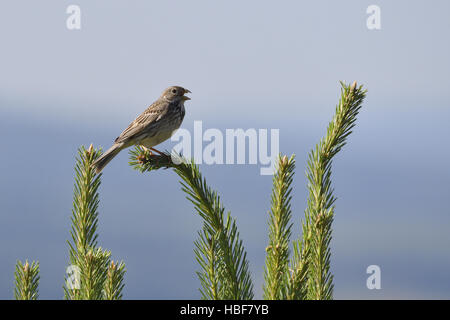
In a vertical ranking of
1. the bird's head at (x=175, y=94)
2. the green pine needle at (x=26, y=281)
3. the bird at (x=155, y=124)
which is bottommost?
the green pine needle at (x=26, y=281)

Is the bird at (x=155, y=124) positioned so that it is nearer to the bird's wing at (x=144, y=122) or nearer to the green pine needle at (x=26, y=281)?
the bird's wing at (x=144, y=122)

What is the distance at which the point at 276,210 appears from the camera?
3869mm

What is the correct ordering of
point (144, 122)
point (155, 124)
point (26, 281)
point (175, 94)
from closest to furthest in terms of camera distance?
point (26, 281) < point (144, 122) < point (155, 124) < point (175, 94)

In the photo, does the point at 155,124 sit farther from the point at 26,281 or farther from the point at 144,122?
the point at 26,281

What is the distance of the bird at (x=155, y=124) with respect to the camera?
8.56 m

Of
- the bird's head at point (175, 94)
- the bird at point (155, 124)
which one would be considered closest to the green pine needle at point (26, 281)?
the bird at point (155, 124)

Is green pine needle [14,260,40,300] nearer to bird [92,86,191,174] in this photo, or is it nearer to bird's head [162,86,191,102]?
bird [92,86,191,174]

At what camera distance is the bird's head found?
10.1 m

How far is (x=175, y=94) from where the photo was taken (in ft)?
33.4

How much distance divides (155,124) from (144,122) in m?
0.24

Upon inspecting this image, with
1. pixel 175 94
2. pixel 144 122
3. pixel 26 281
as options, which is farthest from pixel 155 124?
pixel 26 281

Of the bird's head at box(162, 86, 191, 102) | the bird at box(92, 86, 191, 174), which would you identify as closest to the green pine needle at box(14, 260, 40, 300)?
the bird at box(92, 86, 191, 174)
